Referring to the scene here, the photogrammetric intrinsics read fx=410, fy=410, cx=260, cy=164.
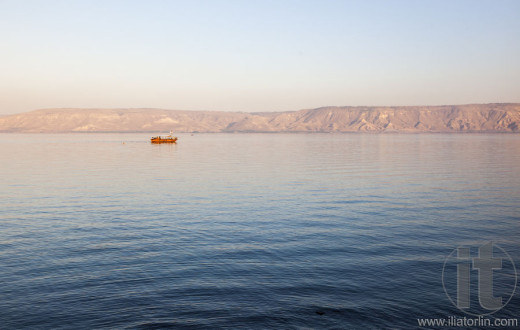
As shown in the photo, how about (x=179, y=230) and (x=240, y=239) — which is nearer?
(x=240, y=239)

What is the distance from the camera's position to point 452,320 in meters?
15.5

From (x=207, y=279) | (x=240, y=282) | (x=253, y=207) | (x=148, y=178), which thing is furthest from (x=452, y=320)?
(x=148, y=178)

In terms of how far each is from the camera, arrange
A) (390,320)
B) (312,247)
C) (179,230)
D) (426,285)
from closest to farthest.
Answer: (390,320) → (426,285) → (312,247) → (179,230)

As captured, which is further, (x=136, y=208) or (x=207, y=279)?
(x=136, y=208)

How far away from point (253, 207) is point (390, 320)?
2200 cm

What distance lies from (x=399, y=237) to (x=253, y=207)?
13978mm

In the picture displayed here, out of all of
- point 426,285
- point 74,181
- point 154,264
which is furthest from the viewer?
point 74,181

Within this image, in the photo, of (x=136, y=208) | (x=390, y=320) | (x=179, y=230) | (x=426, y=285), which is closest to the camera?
(x=390, y=320)

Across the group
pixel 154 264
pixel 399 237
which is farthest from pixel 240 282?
pixel 399 237

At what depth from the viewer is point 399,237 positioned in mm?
26391

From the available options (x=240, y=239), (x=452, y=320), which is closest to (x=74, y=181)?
(x=240, y=239)

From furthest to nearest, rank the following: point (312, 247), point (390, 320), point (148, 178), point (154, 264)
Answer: point (148, 178)
point (312, 247)
point (154, 264)
point (390, 320)

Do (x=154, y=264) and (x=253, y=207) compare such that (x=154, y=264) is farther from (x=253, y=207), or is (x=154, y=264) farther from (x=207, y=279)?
(x=253, y=207)

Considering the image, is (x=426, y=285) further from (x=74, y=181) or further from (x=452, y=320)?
(x=74, y=181)
